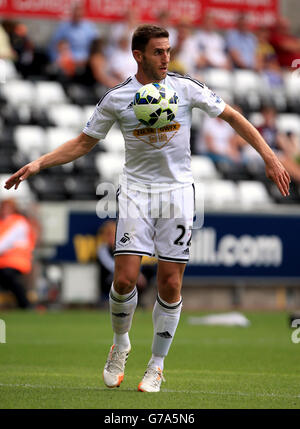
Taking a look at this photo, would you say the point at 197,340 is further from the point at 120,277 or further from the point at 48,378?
the point at 120,277

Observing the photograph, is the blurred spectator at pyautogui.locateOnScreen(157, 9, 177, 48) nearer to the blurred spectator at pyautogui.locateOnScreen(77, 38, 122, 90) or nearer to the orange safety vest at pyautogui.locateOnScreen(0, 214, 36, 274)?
the blurred spectator at pyautogui.locateOnScreen(77, 38, 122, 90)

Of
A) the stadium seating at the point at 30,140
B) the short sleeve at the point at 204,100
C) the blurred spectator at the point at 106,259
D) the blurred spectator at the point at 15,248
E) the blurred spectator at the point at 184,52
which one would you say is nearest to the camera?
the short sleeve at the point at 204,100

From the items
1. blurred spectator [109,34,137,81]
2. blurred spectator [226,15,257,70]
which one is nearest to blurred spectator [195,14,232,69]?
blurred spectator [226,15,257,70]

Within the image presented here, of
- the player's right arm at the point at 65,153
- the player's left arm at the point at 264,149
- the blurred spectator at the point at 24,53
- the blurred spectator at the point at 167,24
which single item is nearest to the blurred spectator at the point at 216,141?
the blurred spectator at the point at 167,24

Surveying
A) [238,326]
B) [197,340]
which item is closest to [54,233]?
[238,326]

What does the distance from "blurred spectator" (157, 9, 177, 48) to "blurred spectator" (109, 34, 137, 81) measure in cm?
74

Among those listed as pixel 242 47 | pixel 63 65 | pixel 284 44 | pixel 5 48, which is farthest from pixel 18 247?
pixel 284 44

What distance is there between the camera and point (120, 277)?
6297 mm

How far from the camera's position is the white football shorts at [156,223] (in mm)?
6324

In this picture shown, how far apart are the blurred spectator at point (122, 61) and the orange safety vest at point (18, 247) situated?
3877 millimetres

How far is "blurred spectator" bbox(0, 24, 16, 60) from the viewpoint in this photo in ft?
56.2

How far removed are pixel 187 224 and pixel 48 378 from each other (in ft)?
5.46

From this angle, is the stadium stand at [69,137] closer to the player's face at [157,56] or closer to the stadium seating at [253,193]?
the stadium seating at [253,193]

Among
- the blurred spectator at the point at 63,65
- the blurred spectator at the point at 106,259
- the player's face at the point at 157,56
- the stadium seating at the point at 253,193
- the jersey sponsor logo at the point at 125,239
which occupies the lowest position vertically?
the blurred spectator at the point at 106,259
